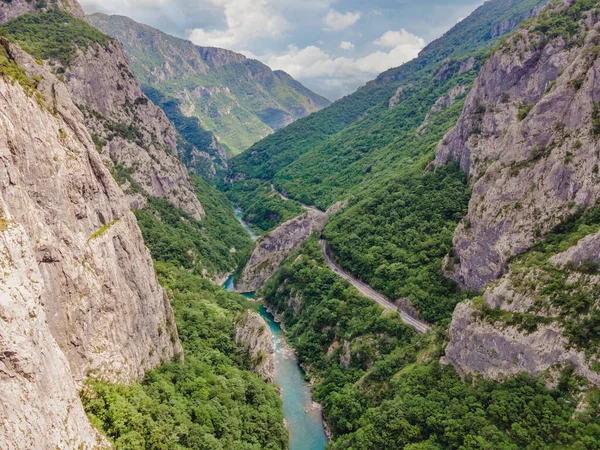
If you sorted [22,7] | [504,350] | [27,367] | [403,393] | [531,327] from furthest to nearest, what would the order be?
[22,7] → [403,393] → [504,350] → [531,327] → [27,367]

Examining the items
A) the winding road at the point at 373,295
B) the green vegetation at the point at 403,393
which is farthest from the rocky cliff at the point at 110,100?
the green vegetation at the point at 403,393

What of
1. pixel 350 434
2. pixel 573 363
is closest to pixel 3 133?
pixel 350 434

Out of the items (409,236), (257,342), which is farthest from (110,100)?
(409,236)

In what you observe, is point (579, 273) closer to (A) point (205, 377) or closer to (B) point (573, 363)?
(B) point (573, 363)

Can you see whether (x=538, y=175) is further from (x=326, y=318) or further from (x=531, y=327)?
(x=326, y=318)

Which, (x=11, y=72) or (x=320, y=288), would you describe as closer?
(x=11, y=72)
